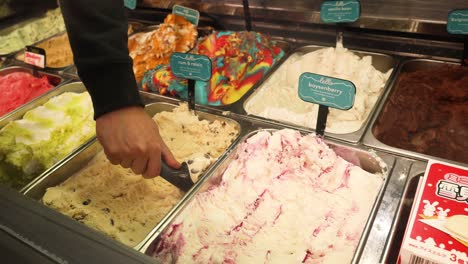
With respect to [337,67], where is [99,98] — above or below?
above

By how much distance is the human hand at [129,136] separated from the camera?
1.35 metres

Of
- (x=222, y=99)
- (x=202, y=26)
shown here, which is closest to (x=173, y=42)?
(x=202, y=26)

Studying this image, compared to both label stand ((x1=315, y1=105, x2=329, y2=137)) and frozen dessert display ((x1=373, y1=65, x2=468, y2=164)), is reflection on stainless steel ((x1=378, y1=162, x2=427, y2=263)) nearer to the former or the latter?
frozen dessert display ((x1=373, y1=65, x2=468, y2=164))

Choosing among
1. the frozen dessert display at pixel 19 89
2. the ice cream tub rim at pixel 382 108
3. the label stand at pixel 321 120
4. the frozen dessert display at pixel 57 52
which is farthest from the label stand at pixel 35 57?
the ice cream tub rim at pixel 382 108

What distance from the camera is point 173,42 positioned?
3037 mm

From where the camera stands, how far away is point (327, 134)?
2.03 m

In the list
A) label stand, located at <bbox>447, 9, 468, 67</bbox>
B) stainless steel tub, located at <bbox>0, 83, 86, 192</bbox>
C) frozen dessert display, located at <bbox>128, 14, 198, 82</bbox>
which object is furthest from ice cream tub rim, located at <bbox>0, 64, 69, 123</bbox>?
label stand, located at <bbox>447, 9, 468, 67</bbox>

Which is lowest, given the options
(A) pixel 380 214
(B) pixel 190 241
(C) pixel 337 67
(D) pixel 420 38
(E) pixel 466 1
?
(B) pixel 190 241

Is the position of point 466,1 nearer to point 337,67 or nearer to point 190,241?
point 337,67

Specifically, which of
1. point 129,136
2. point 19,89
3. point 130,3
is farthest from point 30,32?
point 129,136

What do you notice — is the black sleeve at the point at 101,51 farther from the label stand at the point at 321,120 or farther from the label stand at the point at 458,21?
the label stand at the point at 458,21

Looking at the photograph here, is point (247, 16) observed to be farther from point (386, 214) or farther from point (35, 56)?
point (386, 214)

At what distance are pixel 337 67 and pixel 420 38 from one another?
519mm

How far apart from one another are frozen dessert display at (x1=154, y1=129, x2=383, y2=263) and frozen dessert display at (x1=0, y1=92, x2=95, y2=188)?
94cm
